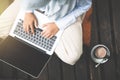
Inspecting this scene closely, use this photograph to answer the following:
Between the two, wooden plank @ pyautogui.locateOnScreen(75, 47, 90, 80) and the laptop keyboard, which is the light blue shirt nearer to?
the laptop keyboard

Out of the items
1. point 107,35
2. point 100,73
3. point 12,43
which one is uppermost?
point 12,43

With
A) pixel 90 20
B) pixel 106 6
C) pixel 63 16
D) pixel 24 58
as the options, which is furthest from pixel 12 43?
pixel 106 6

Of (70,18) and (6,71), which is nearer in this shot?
(70,18)

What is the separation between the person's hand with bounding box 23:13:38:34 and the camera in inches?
42.2

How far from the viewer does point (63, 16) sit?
1070mm

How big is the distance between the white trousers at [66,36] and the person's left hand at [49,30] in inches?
1.5

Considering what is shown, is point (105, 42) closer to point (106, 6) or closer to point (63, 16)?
point (106, 6)

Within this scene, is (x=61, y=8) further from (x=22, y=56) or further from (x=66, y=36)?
(x=22, y=56)

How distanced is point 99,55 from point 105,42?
7 cm

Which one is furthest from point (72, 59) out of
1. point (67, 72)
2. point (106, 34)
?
point (106, 34)

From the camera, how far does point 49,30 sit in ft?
3.55

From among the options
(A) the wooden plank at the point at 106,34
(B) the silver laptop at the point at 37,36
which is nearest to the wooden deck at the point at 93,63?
(A) the wooden plank at the point at 106,34

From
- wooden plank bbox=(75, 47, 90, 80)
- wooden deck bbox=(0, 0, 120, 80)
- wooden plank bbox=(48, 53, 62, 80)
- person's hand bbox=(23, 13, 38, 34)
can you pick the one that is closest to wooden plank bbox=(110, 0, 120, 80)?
wooden deck bbox=(0, 0, 120, 80)

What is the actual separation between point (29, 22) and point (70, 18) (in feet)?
0.45
